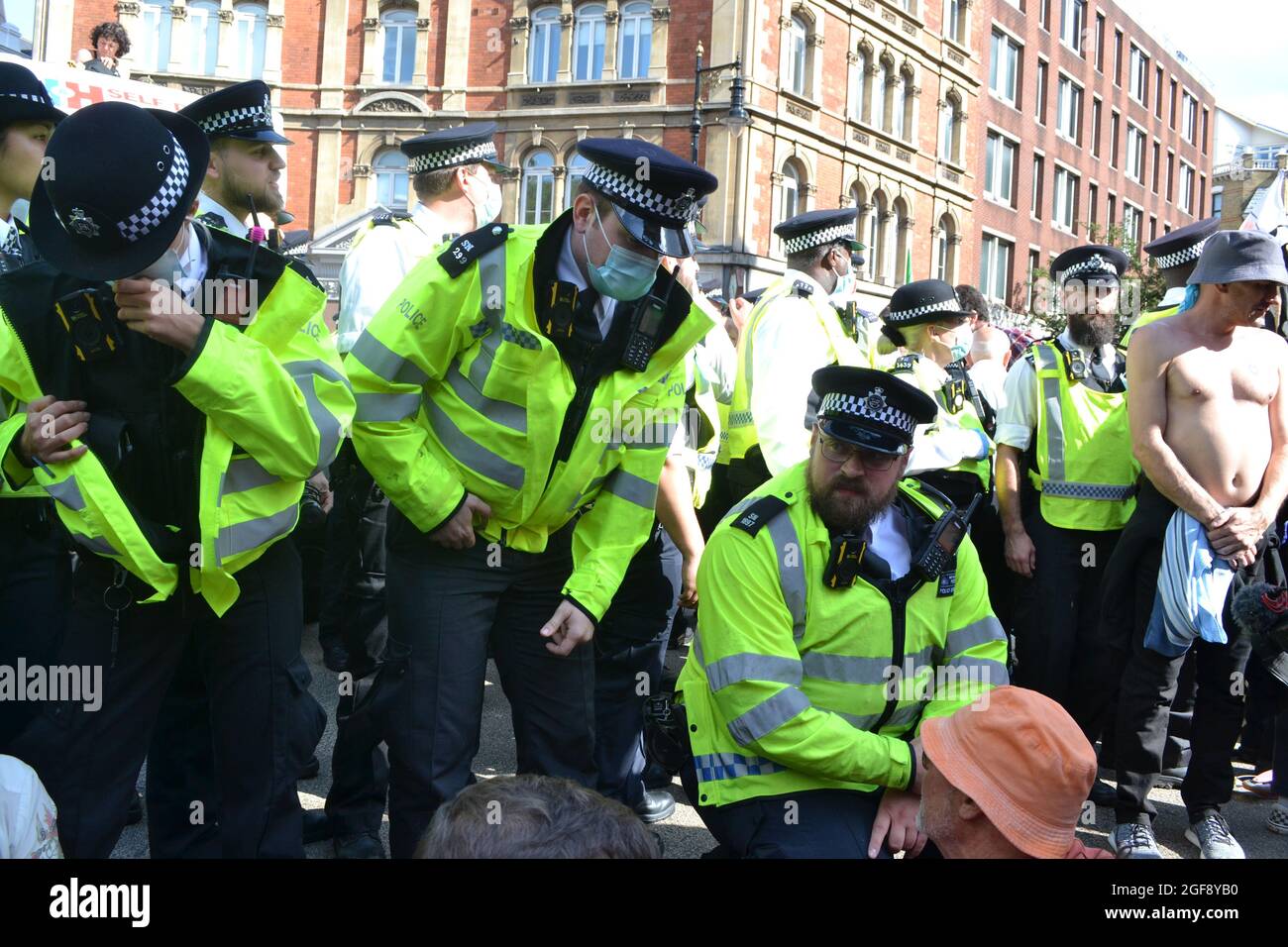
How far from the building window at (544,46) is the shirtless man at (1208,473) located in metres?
31.6

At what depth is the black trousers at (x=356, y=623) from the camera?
14.0 feet

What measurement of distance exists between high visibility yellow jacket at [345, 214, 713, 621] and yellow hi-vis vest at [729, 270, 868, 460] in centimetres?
168

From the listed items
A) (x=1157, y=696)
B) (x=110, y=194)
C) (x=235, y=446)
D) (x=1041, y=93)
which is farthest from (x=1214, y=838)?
(x=1041, y=93)

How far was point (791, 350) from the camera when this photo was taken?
518 cm

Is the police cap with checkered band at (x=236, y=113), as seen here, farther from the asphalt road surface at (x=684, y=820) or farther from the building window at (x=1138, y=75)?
the building window at (x=1138, y=75)

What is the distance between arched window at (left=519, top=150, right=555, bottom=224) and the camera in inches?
1345

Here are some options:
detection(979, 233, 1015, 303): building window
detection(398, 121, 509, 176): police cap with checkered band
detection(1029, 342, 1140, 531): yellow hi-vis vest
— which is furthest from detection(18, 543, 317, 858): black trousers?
detection(979, 233, 1015, 303): building window

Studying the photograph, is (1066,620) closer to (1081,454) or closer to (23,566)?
(1081,454)

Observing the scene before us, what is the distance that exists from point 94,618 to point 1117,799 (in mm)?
3872

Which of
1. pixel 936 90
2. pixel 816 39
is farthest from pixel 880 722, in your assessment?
pixel 936 90

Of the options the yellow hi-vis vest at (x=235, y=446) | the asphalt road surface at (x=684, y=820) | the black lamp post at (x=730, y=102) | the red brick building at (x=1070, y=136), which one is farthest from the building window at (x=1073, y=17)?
the yellow hi-vis vest at (x=235, y=446)

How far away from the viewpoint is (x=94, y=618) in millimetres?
3006

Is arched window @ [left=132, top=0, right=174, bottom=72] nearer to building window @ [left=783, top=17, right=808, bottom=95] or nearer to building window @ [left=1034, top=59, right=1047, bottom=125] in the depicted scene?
building window @ [left=783, top=17, right=808, bottom=95]

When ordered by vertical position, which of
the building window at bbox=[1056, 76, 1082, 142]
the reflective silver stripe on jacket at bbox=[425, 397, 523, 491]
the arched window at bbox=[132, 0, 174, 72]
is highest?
the building window at bbox=[1056, 76, 1082, 142]
